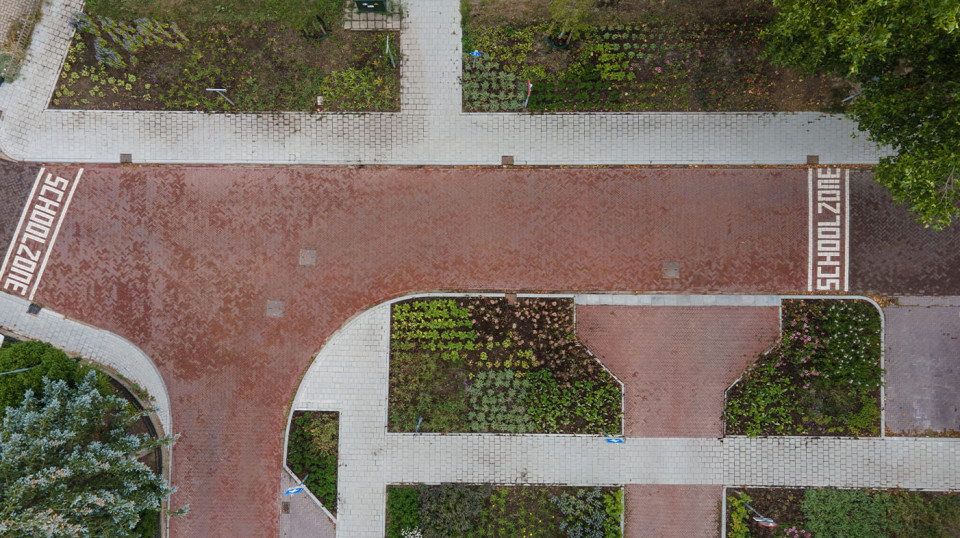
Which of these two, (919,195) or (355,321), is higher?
(919,195)

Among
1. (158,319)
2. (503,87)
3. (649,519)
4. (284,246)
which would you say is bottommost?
(649,519)

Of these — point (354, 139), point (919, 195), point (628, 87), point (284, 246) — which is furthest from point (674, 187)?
point (284, 246)

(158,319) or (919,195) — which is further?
(158,319)

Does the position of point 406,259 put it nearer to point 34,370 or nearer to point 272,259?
point 272,259

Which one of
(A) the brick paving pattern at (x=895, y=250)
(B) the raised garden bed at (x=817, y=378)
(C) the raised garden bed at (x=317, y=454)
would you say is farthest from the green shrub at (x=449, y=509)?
(A) the brick paving pattern at (x=895, y=250)

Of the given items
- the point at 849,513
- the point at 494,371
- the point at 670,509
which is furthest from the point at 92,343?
the point at 849,513

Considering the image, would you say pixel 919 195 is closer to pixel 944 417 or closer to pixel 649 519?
pixel 944 417

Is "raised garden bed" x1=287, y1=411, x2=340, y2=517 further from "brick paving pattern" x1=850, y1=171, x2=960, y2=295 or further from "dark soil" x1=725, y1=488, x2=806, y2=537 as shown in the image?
"brick paving pattern" x1=850, y1=171, x2=960, y2=295
